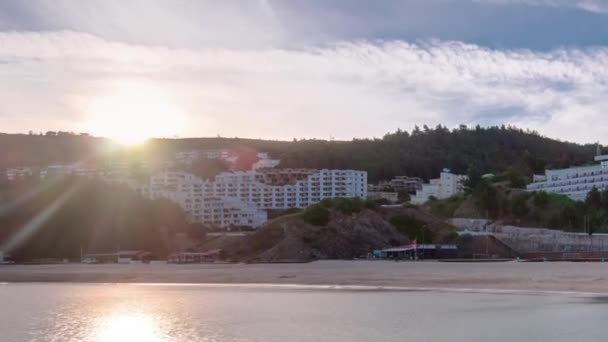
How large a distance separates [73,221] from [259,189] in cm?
6430

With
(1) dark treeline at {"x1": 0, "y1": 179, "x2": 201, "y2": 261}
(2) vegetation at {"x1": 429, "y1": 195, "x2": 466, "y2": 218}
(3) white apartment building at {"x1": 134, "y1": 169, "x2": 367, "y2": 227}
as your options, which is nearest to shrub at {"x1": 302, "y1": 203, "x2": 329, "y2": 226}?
(1) dark treeline at {"x1": 0, "y1": 179, "x2": 201, "y2": 261}

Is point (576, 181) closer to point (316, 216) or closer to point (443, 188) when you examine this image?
point (443, 188)

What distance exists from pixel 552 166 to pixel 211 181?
83.0 m

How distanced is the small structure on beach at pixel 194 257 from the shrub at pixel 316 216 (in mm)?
13191

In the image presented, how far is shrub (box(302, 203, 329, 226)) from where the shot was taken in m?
104

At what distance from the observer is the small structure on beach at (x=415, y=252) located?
99000 mm

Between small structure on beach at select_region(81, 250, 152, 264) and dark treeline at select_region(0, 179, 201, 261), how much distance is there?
6.47 ft

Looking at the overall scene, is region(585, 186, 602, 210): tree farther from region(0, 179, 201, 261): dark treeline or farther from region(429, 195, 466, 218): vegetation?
region(0, 179, 201, 261): dark treeline

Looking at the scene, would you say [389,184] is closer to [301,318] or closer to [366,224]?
[366,224]

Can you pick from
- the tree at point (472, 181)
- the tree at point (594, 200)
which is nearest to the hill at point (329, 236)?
the tree at point (594, 200)

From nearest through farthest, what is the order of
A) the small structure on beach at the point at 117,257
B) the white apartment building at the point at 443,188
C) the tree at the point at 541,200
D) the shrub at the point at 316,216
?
the small structure on beach at the point at 117,257 < the shrub at the point at 316,216 < the tree at the point at 541,200 < the white apartment building at the point at 443,188

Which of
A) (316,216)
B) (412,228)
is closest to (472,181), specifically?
(412,228)

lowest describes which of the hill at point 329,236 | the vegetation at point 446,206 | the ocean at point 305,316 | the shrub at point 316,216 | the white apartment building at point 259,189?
the ocean at point 305,316

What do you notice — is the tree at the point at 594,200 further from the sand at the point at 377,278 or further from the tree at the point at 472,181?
the sand at the point at 377,278
